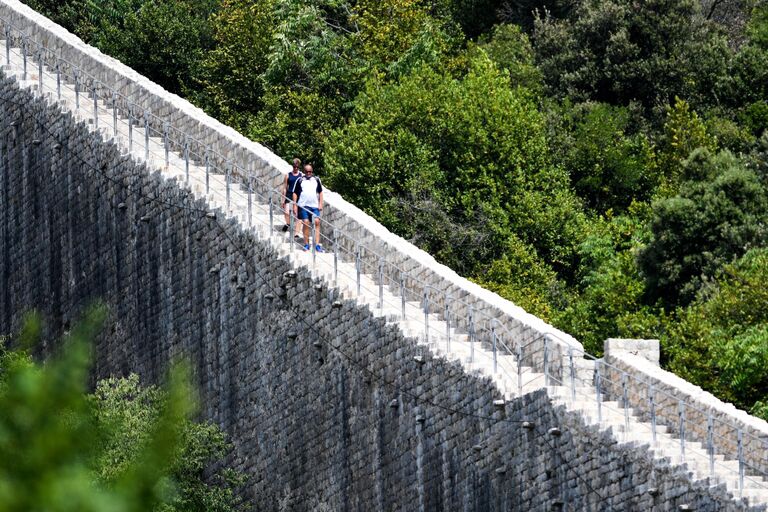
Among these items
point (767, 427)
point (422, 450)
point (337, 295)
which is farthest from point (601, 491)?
point (337, 295)

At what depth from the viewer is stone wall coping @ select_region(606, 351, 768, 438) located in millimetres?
17469

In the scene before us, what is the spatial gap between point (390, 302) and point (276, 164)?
4.47m

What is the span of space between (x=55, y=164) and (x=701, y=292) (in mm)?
9934

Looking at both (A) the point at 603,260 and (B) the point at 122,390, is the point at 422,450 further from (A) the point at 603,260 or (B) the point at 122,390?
(A) the point at 603,260

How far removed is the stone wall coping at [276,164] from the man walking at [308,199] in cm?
35

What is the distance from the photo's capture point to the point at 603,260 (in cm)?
3503

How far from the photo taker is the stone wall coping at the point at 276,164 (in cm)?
2081

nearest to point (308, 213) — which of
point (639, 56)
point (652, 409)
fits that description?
point (652, 409)

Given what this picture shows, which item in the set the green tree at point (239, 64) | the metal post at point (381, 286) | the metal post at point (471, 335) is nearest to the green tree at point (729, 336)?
the metal post at point (471, 335)

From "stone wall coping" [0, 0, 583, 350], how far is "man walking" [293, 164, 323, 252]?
348 millimetres

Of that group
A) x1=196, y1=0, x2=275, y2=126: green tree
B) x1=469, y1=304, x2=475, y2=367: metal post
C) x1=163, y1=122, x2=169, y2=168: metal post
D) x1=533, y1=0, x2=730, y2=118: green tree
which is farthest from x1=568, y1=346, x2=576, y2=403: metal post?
x1=196, y1=0, x2=275, y2=126: green tree

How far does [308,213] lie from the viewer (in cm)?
2506

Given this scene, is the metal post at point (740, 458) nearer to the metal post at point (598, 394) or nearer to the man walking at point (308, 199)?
the metal post at point (598, 394)

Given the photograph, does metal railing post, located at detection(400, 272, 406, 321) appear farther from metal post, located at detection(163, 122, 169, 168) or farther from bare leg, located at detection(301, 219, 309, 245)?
metal post, located at detection(163, 122, 169, 168)
